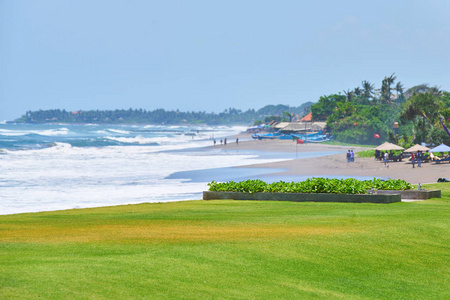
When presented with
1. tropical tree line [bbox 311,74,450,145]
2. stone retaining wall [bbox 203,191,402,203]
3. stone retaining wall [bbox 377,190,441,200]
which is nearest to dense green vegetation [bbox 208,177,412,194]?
stone retaining wall [bbox 203,191,402,203]

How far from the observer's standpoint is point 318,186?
2498 cm

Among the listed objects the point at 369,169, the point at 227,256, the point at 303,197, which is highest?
the point at 227,256

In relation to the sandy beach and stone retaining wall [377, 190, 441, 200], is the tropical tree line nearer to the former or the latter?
the sandy beach

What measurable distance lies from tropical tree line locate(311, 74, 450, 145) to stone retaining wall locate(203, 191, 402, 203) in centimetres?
4894

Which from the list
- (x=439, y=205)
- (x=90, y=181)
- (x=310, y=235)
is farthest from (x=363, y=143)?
(x=310, y=235)

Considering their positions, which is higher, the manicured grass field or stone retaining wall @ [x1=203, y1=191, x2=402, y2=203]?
the manicured grass field

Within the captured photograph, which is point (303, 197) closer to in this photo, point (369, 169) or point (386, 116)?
point (369, 169)

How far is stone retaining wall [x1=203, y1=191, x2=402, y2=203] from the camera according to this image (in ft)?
77.7

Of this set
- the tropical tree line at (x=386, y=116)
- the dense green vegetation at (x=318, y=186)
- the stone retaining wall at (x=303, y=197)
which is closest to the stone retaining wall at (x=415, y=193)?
the dense green vegetation at (x=318, y=186)

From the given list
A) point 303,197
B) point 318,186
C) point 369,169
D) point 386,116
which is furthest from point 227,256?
point 386,116

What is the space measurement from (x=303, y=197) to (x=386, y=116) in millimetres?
118427

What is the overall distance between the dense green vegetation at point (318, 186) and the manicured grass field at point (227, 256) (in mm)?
4509

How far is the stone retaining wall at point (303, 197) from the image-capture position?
2367cm

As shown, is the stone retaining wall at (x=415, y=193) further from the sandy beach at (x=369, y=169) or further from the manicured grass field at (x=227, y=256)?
the sandy beach at (x=369, y=169)
